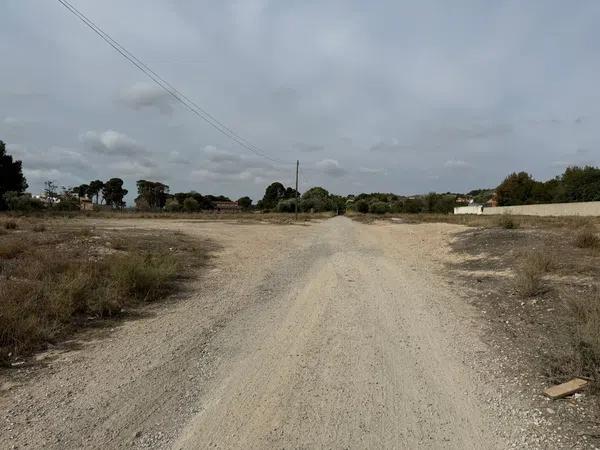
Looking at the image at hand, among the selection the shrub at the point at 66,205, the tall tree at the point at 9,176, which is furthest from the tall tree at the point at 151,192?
the tall tree at the point at 9,176

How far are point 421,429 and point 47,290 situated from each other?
6186 millimetres

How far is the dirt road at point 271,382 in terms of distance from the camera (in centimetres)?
371

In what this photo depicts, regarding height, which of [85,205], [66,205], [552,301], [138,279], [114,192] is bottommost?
[552,301]

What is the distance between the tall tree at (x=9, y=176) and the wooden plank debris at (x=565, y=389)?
233 feet

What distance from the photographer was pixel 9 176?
213 feet

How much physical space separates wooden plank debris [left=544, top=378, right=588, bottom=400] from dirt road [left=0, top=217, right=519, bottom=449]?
53cm

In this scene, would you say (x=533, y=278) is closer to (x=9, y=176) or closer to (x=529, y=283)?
(x=529, y=283)

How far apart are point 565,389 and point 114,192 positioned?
138 metres

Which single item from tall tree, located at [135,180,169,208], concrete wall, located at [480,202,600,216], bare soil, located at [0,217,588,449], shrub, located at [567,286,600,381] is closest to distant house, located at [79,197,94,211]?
tall tree, located at [135,180,169,208]

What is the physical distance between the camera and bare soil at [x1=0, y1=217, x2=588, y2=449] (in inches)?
146

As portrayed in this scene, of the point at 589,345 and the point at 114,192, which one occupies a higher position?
the point at 114,192

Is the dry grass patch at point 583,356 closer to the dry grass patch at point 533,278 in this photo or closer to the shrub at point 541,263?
the dry grass patch at point 533,278

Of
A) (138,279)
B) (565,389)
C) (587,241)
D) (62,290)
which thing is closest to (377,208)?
(587,241)

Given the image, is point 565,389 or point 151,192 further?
point 151,192
